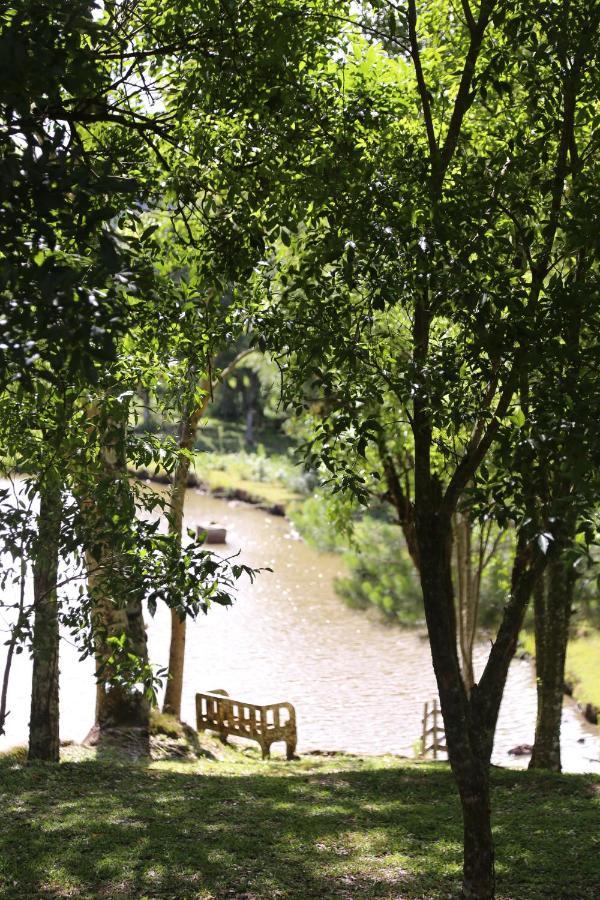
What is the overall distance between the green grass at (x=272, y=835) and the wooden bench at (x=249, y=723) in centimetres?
348

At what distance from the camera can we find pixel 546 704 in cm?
1098

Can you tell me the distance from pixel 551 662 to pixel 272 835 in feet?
15.2

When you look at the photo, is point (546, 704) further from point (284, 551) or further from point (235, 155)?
point (284, 551)

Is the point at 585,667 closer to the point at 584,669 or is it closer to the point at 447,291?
the point at 584,669

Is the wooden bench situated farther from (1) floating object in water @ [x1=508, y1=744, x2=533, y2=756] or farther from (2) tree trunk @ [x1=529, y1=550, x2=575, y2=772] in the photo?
(2) tree trunk @ [x1=529, y1=550, x2=575, y2=772]

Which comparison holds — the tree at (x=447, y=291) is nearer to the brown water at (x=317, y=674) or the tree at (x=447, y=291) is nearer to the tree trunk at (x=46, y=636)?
the tree trunk at (x=46, y=636)

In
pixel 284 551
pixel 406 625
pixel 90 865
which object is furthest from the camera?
pixel 284 551

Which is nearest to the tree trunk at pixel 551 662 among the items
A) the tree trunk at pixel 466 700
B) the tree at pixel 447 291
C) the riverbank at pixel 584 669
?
the tree trunk at pixel 466 700

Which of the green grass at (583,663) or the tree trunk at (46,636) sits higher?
the tree trunk at (46,636)

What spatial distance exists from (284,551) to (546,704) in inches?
812

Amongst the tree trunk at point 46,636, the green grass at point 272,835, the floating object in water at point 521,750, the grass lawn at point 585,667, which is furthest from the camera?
the grass lawn at point 585,667

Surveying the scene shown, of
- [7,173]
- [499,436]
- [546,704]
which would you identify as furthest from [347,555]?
[7,173]

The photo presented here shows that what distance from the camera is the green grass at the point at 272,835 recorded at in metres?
6.13

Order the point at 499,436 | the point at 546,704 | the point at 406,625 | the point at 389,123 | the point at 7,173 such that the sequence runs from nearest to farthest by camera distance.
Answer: the point at 7,173 < the point at 499,436 < the point at 389,123 < the point at 546,704 < the point at 406,625
